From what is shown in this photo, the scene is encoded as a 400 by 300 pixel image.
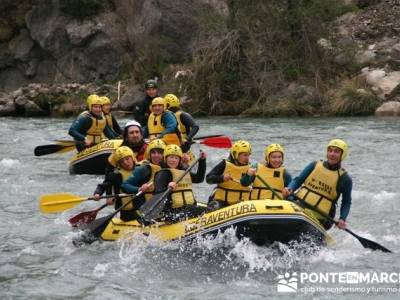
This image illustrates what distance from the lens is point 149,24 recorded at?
27375 mm

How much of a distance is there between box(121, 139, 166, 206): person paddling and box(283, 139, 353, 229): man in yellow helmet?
1.45 metres

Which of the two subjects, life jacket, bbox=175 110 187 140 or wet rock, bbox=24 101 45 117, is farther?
wet rock, bbox=24 101 45 117

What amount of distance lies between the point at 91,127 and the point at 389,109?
1084 cm

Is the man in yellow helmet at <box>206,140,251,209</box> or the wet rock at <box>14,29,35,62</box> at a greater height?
the wet rock at <box>14,29,35,62</box>

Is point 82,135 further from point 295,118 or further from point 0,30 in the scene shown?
point 0,30

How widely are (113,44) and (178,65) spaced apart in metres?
3.86

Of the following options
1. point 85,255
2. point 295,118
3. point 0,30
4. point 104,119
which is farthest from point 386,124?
point 0,30

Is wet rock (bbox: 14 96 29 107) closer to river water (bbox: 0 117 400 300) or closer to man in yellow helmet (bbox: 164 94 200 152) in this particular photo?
river water (bbox: 0 117 400 300)

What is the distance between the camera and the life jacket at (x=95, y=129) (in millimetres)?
11922

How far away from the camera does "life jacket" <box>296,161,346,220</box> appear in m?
7.63

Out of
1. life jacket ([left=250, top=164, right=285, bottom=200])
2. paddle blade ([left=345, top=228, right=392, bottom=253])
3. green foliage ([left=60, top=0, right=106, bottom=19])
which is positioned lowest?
paddle blade ([left=345, top=228, right=392, bottom=253])

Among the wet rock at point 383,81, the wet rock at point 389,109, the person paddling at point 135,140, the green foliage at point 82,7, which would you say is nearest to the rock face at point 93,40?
the green foliage at point 82,7

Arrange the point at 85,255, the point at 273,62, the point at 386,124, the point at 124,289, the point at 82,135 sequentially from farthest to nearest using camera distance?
the point at 273,62
the point at 386,124
the point at 82,135
the point at 85,255
the point at 124,289

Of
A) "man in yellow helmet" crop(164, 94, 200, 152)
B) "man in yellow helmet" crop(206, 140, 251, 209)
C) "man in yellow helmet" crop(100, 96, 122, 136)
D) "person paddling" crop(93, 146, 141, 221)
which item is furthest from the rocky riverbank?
"person paddling" crop(93, 146, 141, 221)
